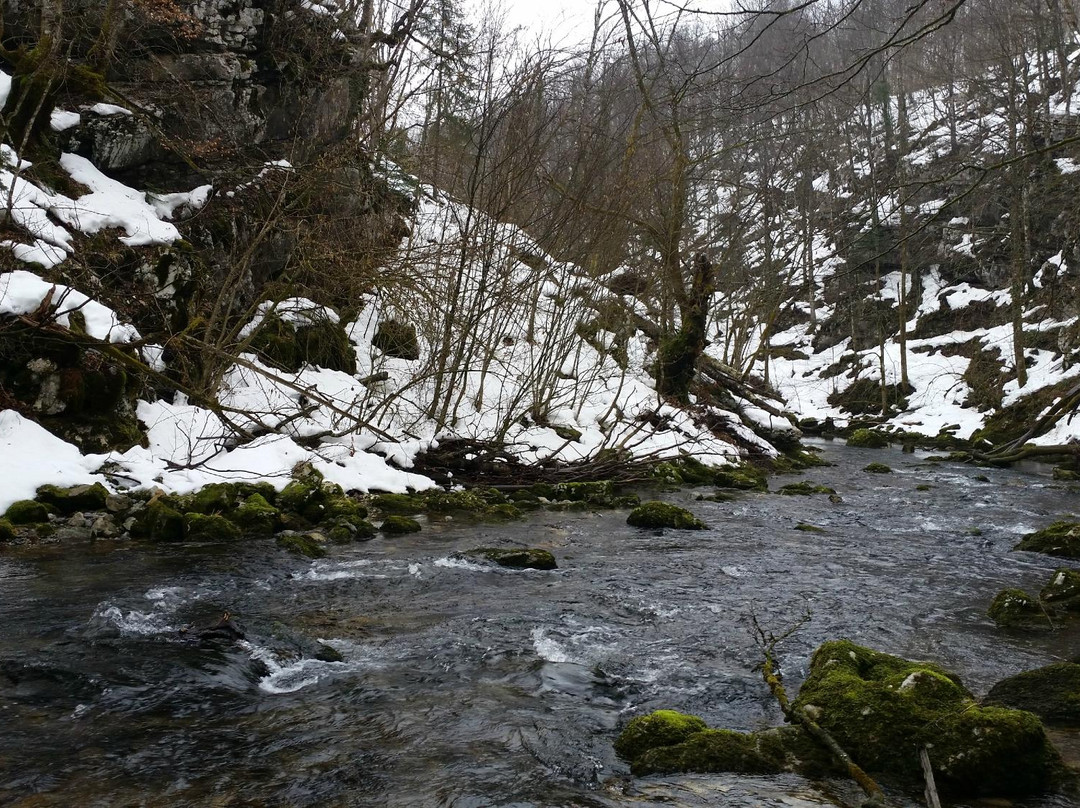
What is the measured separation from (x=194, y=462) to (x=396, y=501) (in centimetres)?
267

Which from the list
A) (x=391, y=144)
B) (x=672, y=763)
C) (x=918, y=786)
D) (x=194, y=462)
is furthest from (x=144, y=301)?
(x=918, y=786)

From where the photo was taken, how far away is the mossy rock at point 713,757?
3746 millimetres

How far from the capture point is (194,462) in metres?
10.2

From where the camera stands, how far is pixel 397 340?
15898mm

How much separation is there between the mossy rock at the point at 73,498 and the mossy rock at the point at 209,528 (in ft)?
3.64

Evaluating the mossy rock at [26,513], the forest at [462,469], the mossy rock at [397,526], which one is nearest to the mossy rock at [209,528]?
the forest at [462,469]

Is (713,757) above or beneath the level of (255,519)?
beneath

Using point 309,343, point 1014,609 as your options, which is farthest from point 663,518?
point 309,343

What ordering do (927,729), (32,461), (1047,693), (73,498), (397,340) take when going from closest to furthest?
(927,729) < (1047,693) < (73,498) < (32,461) < (397,340)

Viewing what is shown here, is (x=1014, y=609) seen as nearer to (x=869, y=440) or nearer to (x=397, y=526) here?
(x=397, y=526)

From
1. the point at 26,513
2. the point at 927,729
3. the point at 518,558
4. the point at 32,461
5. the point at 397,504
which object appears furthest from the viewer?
the point at 397,504

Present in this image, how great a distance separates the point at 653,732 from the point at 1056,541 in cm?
671

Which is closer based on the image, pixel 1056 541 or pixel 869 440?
pixel 1056 541

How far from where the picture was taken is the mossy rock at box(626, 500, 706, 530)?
1028 centimetres
